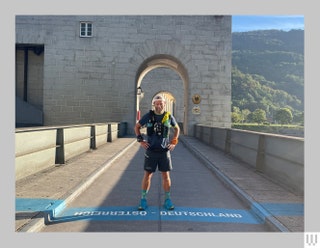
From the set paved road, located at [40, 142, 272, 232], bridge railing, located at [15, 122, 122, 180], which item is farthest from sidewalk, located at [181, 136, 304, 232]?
bridge railing, located at [15, 122, 122, 180]

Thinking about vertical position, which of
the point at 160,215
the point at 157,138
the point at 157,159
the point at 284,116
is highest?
the point at 284,116

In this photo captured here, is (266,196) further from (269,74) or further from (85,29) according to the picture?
(269,74)

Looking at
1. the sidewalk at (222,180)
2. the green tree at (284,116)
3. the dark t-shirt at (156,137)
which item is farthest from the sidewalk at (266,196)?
the green tree at (284,116)

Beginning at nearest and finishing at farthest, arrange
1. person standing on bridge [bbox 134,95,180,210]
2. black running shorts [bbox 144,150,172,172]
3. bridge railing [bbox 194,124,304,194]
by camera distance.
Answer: person standing on bridge [bbox 134,95,180,210], black running shorts [bbox 144,150,172,172], bridge railing [bbox 194,124,304,194]

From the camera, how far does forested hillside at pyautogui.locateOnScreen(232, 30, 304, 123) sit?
93750 mm

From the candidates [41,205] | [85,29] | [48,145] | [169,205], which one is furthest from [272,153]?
[85,29]

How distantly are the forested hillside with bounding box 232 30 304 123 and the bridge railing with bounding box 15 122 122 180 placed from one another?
265ft

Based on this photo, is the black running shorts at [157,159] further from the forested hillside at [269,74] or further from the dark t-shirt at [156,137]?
the forested hillside at [269,74]

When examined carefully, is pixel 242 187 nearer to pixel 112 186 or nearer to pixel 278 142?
pixel 278 142

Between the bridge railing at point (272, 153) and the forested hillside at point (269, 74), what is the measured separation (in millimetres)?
80005

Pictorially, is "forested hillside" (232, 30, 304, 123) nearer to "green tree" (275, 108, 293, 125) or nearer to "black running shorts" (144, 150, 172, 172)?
"green tree" (275, 108, 293, 125)

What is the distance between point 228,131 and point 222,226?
384 inches

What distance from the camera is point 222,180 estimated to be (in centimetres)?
881

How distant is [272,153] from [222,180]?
5.05 ft
